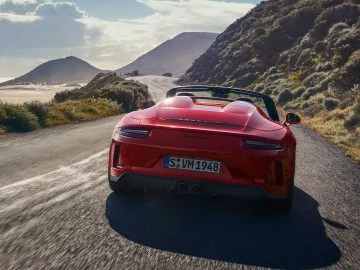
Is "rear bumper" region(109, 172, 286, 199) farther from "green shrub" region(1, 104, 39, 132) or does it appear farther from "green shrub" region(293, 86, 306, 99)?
"green shrub" region(293, 86, 306, 99)

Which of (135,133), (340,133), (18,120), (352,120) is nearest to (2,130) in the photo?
(18,120)

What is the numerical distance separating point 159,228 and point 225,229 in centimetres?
58

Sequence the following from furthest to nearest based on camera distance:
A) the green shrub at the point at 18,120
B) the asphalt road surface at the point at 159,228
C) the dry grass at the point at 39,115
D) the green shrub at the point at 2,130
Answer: the dry grass at the point at 39,115 → the green shrub at the point at 18,120 → the green shrub at the point at 2,130 → the asphalt road surface at the point at 159,228

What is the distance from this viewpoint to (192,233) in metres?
4.14

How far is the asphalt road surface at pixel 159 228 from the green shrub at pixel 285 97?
26.5 metres

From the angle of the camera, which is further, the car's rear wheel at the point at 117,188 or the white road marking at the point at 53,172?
the white road marking at the point at 53,172

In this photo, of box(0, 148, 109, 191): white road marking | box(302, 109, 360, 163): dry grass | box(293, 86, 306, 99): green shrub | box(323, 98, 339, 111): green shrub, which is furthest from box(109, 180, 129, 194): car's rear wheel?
box(293, 86, 306, 99): green shrub

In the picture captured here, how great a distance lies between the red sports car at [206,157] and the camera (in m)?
4.68

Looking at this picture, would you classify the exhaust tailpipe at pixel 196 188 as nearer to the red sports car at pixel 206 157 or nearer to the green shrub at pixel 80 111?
the red sports car at pixel 206 157

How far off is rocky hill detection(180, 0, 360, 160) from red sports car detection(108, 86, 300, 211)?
21.0 feet

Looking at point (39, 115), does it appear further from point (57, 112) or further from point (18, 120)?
point (18, 120)

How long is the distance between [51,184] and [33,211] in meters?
1.35

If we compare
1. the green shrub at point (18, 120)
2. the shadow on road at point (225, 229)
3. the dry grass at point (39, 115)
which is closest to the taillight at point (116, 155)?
the shadow on road at point (225, 229)

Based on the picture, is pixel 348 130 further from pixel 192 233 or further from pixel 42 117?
pixel 192 233
